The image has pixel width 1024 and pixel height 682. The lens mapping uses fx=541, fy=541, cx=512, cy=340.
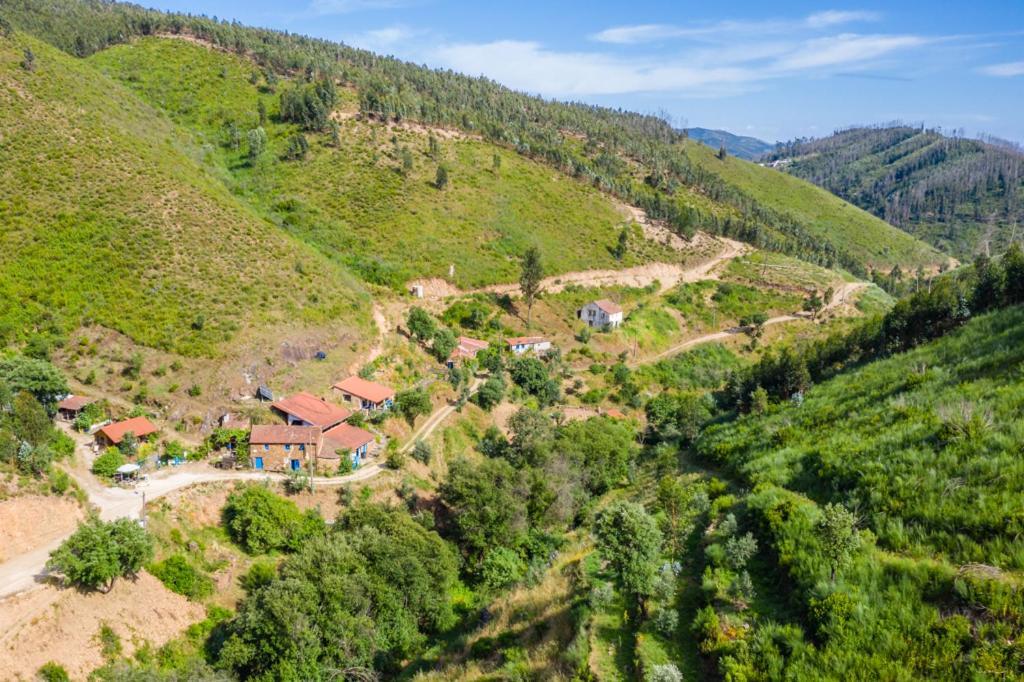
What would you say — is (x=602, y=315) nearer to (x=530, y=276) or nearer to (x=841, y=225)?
(x=530, y=276)

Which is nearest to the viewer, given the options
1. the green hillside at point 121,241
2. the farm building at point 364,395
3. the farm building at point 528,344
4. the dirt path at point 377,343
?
the green hillside at point 121,241

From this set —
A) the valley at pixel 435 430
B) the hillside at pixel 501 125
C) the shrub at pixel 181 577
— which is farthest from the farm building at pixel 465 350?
the shrub at pixel 181 577

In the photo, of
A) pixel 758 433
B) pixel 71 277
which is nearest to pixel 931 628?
pixel 758 433

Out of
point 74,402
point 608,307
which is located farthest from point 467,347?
point 74,402

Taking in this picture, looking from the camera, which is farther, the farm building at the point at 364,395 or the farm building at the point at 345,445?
the farm building at the point at 364,395

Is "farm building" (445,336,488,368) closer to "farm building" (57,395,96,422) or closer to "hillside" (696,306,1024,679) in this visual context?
"farm building" (57,395,96,422)

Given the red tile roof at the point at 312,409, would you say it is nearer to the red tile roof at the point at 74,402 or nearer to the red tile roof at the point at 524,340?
the red tile roof at the point at 74,402

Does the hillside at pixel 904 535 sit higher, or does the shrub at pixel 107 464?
the hillside at pixel 904 535
